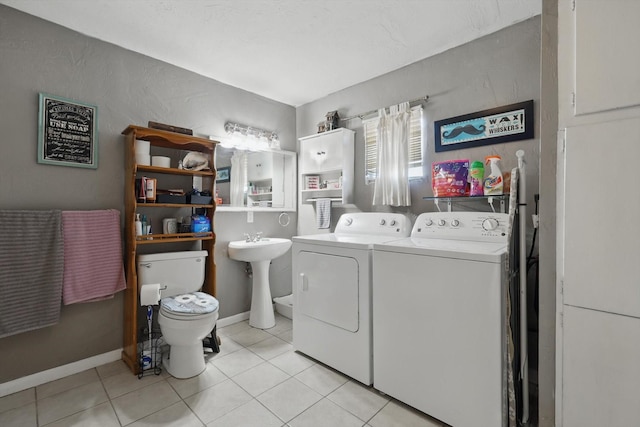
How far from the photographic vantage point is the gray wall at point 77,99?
6.21 feet

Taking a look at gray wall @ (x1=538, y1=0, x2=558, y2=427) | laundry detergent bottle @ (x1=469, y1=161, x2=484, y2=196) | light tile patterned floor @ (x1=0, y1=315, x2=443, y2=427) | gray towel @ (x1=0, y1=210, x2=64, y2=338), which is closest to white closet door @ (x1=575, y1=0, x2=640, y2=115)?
gray wall @ (x1=538, y1=0, x2=558, y2=427)

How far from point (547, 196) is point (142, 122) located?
2.80 meters

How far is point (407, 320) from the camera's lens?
170 cm

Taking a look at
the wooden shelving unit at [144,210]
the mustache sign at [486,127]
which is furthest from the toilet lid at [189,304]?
the mustache sign at [486,127]

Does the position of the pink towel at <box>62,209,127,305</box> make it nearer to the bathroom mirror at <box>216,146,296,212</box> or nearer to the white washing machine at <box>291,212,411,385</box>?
the bathroom mirror at <box>216,146,296,212</box>

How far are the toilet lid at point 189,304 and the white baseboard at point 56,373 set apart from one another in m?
0.65

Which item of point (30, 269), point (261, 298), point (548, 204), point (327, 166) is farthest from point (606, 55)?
point (30, 269)

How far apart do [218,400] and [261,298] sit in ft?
3.77

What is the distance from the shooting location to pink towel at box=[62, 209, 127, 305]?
2000 millimetres

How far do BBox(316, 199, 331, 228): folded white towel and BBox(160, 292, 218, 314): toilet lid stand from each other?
1351mm

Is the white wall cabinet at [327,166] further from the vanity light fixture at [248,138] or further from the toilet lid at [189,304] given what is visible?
the toilet lid at [189,304]

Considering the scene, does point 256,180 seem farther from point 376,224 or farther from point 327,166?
point 376,224

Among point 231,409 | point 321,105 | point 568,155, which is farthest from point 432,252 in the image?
point 321,105

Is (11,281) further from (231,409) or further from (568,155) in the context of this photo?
(568,155)
